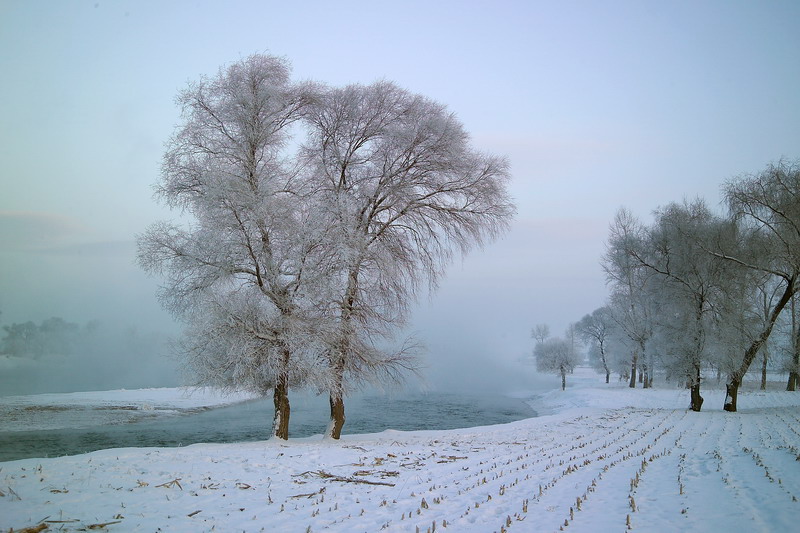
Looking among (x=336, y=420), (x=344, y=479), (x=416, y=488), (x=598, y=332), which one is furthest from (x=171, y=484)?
(x=598, y=332)

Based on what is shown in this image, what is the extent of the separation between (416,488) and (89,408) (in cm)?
3066

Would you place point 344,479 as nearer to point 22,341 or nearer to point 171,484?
point 171,484

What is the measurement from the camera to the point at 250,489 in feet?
23.7

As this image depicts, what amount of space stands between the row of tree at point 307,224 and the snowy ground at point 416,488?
8.46ft

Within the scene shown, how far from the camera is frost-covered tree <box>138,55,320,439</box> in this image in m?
11.7

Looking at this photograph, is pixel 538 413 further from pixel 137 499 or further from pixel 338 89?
pixel 137 499

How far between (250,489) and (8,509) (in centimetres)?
307

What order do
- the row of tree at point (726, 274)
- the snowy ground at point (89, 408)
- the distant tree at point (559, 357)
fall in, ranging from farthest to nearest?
the distant tree at point (559, 357)
the snowy ground at point (89, 408)
the row of tree at point (726, 274)

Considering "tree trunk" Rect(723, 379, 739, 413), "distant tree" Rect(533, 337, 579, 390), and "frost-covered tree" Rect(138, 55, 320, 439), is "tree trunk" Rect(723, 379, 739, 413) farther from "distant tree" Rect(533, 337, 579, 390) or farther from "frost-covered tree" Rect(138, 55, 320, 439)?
"distant tree" Rect(533, 337, 579, 390)

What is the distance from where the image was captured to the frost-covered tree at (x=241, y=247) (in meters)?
11.7

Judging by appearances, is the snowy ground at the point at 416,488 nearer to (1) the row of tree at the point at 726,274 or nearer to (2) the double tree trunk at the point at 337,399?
(2) the double tree trunk at the point at 337,399

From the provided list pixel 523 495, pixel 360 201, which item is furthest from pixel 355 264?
pixel 523 495

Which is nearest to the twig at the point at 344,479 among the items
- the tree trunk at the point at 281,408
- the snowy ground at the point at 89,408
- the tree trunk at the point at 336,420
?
the tree trunk at the point at 281,408

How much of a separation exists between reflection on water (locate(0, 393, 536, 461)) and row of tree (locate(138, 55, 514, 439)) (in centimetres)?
251
